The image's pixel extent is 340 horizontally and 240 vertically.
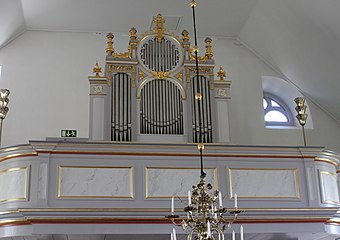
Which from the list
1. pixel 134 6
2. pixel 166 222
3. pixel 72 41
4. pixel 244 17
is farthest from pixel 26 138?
pixel 244 17

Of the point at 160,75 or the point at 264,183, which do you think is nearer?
the point at 264,183

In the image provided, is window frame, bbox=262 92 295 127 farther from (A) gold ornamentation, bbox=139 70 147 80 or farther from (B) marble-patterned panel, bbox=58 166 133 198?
(B) marble-patterned panel, bbox=58 166 133 198

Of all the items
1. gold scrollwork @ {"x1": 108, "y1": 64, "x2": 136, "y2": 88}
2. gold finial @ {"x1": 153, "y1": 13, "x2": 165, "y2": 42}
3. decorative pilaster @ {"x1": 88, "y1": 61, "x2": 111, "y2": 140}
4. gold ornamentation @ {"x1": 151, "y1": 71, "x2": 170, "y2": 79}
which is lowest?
decorative pilaster @ {"x1": 88, "y1": 61, "x2": 111, "y2": 140}

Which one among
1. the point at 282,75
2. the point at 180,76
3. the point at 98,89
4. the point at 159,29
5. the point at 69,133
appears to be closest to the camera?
the point at 98,89

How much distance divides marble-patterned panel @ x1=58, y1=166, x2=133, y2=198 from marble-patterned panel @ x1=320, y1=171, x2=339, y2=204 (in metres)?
3.71

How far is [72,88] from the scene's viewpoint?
15445 mm

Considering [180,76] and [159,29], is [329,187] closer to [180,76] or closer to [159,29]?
[180,76]

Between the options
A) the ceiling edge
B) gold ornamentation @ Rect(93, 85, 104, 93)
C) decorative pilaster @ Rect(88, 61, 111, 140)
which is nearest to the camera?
decorative pilaster @ Rect(88, 61, 111, 140)

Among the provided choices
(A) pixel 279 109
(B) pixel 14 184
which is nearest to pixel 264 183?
(B) pixel 14 184

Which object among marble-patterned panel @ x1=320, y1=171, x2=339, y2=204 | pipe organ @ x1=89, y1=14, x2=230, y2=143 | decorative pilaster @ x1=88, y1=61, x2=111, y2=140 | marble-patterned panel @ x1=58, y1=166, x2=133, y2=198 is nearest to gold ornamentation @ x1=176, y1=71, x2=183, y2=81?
pipe organ @ x1=89, y1=14, x2=230, y2=143

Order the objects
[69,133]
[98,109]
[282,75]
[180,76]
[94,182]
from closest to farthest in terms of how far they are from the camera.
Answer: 1. [94,182]
2. [98,109]
3. [180,76]
4. [69,133]
5. [282,75]

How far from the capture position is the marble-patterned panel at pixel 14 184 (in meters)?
10.8

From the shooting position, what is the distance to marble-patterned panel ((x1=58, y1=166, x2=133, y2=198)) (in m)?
10.9

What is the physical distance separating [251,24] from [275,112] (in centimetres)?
254
